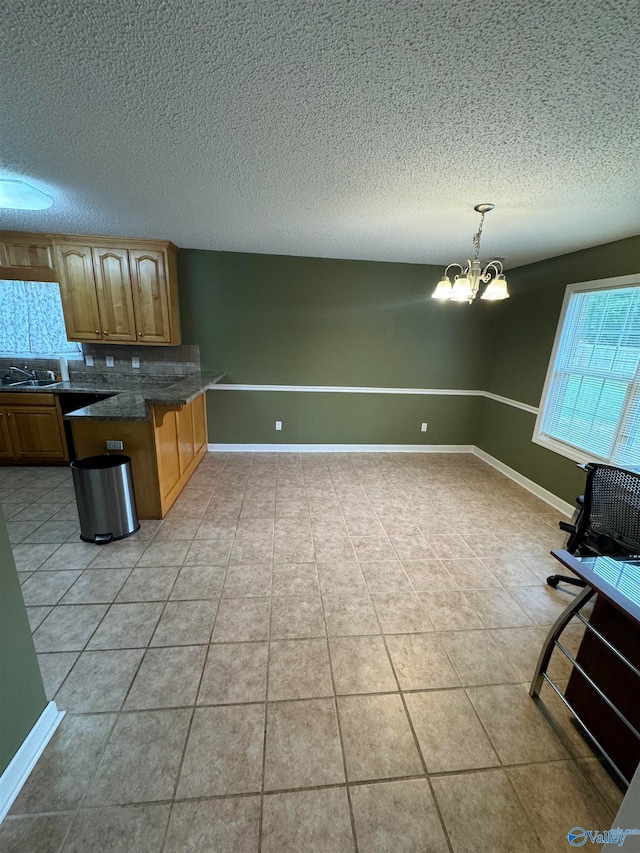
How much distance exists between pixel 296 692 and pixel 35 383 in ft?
13.7

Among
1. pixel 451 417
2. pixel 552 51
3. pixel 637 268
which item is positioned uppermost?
pixel 552 51

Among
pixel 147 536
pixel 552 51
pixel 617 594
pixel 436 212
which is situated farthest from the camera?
pixel 147 536

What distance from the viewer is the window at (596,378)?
2.67 metres

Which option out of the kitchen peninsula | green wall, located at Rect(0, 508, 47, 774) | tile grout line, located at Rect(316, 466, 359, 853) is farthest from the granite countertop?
tile grout line, located at Rect(316, 466, 359, 853)

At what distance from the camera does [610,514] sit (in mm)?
Result: 1710

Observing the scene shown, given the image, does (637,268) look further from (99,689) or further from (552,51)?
(99,689)

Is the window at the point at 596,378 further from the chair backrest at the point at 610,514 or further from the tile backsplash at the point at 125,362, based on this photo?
the tile backsplash at the point at 125,362

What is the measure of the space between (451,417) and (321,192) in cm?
350

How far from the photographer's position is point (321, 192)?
2049 mm

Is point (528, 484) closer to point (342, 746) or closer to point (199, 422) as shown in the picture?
point (342, 746)

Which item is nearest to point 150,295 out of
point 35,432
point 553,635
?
point 35,432

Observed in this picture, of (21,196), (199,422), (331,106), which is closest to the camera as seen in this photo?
(331,106)

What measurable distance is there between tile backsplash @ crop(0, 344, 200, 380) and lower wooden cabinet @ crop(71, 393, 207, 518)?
42.1 inches

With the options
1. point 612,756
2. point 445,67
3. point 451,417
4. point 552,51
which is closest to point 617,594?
point 612,756
